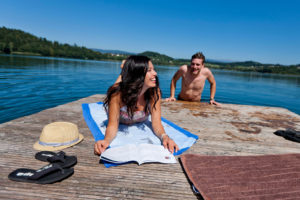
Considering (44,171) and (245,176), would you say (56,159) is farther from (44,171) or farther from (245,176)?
(245,176)

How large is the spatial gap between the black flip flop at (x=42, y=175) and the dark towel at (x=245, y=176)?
1161mm

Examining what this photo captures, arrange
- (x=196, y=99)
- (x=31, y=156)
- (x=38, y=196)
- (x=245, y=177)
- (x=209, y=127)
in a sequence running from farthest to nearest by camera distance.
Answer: (x=196, y=99) → (x=209, y=127) → (x=31, y=156) → (x=245, y=177) → (x=38, y=196)

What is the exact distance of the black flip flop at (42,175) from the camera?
1.39 meters

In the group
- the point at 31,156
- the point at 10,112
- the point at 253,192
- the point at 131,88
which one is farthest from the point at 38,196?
the point at 10,112

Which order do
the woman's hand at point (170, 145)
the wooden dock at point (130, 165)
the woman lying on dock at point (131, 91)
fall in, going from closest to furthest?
the wooden dock at point (130, 165)
the woman's hand at point (170, 145)
the woman lying on dock at point (131, 91)

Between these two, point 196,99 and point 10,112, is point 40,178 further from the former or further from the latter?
point 10,112

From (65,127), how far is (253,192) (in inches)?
81.1

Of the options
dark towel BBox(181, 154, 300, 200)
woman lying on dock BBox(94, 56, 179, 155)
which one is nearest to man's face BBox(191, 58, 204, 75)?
woman lying on dock BBox(94, 56, 179, 155)

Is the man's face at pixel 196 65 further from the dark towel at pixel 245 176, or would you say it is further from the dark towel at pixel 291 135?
the dark towel at pixel 245 176

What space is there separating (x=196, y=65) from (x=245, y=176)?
414cm

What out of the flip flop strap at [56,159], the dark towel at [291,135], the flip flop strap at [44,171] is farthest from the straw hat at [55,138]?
the dark towel at [291,135]

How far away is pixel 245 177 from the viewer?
160cm

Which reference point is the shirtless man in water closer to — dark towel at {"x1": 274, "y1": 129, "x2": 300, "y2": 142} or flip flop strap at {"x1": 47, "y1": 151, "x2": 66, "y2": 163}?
dark towel at {"x1": 274, "y1": 129, "x2": 300, "y2": 142}

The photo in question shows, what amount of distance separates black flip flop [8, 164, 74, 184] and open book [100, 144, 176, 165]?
1.24ft
